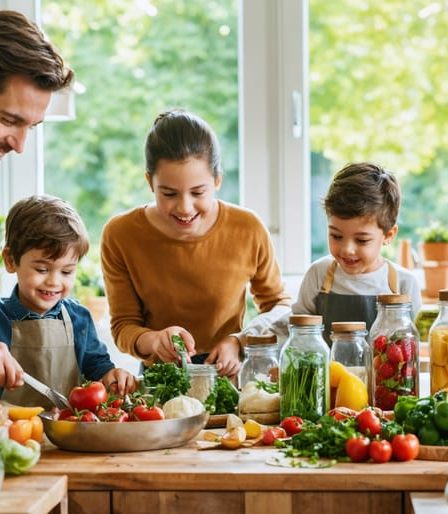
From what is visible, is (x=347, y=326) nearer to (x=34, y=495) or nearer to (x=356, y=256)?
(x=356, y=256)

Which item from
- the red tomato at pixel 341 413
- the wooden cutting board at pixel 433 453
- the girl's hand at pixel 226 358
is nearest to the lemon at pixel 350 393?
the red tomato at pixel 341 413

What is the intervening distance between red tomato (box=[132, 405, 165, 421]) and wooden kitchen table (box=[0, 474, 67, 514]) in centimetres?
26

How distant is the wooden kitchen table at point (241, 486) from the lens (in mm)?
1833

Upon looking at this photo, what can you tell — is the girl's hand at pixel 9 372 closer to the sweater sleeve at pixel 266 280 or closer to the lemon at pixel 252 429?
the lemon at pixel 252 429

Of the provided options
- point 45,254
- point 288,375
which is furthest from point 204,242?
point 288,375

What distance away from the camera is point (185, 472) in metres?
1.87

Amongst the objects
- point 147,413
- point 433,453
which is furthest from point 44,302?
point 433,453

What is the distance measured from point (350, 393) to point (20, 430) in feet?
2.43

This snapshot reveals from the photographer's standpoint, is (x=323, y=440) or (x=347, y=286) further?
(x=347, y=286)

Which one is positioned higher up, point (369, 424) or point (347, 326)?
point (347, 326)

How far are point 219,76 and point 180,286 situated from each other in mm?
2642

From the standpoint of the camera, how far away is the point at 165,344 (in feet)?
8.50

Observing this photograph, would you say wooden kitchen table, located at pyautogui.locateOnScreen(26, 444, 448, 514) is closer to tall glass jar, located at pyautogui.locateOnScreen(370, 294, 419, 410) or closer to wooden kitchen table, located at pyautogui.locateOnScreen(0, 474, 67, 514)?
wooden kitchen table, located at pyautogui.locateOnScreen(0, 474, 67, 514)

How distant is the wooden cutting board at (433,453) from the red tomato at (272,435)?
30 centimetres
